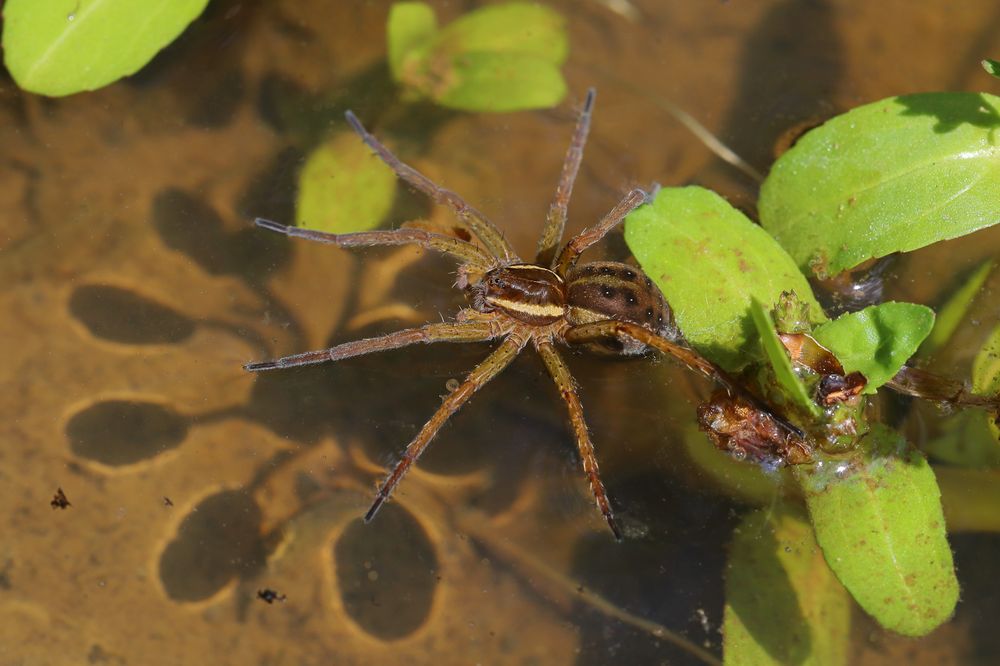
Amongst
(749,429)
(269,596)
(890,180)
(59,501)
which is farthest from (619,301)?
(59,501)

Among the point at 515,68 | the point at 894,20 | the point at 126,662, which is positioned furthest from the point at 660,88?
the point at 126,662

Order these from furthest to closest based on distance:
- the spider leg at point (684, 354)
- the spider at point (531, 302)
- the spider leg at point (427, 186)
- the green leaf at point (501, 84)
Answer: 1. the green leaf at point (501, 84)
2. the spider leg at point (427, 186)
3. the spider at point (531, 302)
4. the spider leg at point (684, 354)

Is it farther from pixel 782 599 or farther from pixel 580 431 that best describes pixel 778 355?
pixel 782 599

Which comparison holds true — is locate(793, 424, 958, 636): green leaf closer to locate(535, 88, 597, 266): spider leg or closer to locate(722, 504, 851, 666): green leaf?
locate(722, 504, 851, 666): green leaf

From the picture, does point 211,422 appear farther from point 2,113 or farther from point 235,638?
point 2,113

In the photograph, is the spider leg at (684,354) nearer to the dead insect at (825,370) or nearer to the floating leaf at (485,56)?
the dead insect at (825,370)

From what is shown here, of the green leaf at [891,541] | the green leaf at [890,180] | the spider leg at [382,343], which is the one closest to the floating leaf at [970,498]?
the green leaf at [891,541]

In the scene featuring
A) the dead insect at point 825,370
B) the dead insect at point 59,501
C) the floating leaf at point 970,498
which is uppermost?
the dead insect at point 825,370
